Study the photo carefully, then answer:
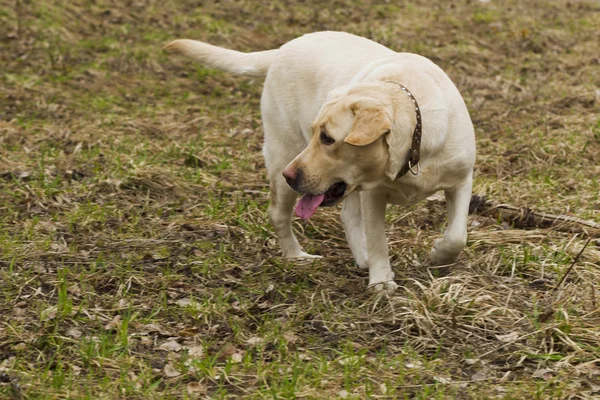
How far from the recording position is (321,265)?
515cm

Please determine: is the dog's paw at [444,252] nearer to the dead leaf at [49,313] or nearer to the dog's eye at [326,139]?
the dog's eye at [326,139]

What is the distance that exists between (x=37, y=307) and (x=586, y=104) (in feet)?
19.2

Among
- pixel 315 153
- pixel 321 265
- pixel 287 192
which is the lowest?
pixel 321 265

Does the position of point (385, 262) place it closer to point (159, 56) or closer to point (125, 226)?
point (125, 226)

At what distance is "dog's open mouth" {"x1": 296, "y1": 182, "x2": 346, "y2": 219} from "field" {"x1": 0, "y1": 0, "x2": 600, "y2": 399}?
0.54 meters

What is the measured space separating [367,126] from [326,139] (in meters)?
0.24

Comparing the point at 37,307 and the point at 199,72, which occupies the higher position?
the point at 37,307

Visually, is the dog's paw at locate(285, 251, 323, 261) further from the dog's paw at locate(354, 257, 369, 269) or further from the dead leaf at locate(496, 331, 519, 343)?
the dead leaf at locate(496, 331, 519, 343)

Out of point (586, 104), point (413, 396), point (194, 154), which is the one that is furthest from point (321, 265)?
point (586, 104)

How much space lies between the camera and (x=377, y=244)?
4703mm

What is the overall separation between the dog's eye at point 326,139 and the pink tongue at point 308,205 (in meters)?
0.28


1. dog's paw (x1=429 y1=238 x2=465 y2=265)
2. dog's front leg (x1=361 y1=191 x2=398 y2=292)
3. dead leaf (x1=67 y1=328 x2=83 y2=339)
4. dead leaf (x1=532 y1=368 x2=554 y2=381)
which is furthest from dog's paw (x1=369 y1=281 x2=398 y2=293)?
dead leaf (x1=67 y1=328 x2=83 y2=339)

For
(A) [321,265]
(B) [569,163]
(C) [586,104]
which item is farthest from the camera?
(C) [586,104]

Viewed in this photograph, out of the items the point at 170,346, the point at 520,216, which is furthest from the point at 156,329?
the point at 520,216
